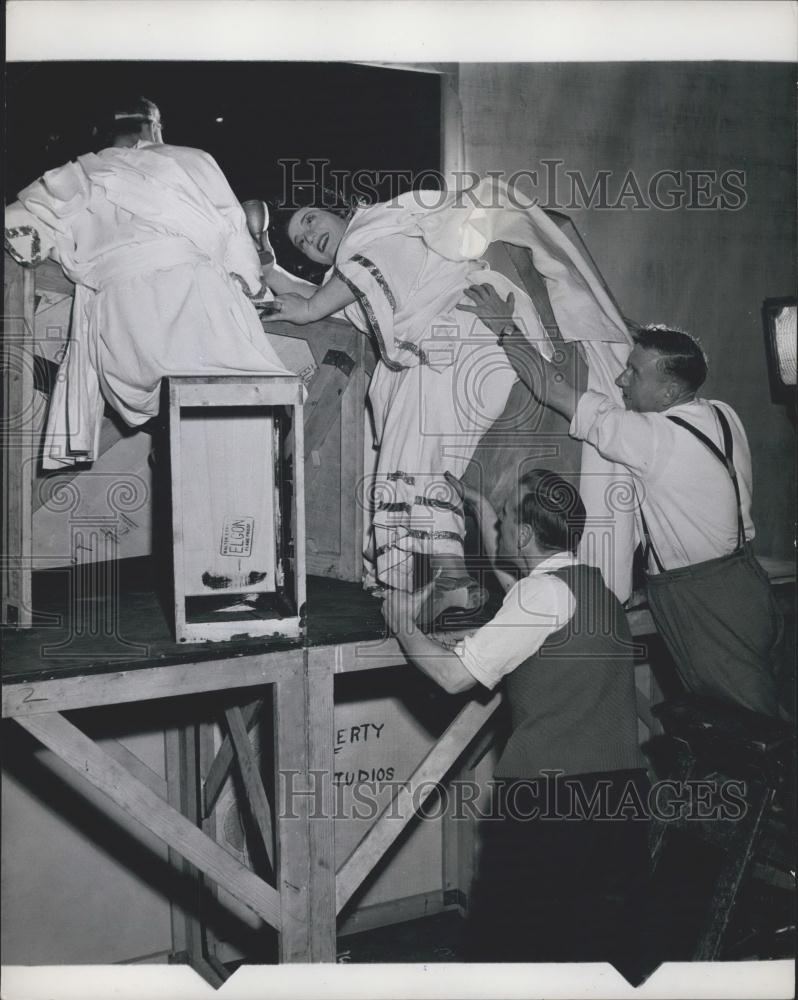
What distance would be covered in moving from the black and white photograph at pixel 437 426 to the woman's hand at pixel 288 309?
Result: 0.04 ft

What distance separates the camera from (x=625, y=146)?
331 centimetres

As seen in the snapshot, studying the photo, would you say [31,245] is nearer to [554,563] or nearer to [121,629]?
[121,629]

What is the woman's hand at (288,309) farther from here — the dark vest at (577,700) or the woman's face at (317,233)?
the dark vest at (577,700)

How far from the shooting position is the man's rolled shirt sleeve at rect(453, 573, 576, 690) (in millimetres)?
3066

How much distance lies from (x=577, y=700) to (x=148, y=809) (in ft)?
4.20

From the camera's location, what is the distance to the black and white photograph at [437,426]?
10.0 feet

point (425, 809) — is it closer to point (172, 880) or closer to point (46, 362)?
point (172, 880)

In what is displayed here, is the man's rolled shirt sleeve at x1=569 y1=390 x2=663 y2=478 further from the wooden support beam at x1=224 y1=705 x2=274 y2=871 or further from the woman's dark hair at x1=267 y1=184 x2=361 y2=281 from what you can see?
the wooden support beam at x1=224 y1=705 x2=274 y2=871

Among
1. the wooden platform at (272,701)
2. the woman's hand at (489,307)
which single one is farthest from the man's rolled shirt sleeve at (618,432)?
the wooden platform at (272,701)

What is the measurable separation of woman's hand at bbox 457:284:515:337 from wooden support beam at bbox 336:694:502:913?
1.22 meters

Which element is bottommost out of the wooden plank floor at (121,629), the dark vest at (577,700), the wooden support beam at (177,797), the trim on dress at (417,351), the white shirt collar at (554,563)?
the wooden support beam at (177,797)

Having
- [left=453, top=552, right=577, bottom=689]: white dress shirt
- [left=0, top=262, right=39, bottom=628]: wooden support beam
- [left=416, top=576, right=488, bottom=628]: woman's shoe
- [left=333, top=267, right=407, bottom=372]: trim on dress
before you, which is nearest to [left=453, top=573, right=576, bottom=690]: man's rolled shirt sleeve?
[left=453, top=552, right=577, bottom=689]: white dress shirt

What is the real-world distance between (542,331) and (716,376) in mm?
617

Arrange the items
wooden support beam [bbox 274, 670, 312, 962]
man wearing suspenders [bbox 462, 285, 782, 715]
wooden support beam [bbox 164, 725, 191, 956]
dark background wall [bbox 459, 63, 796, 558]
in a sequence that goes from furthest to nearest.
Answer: wooden support beam [bbox 164, 725, 191, 956], man wearing suspenders [bbox 462, 285, 782, 715], dark background wall [bbox 459, 63, 796, 558], wooden support beam [bbox 274, 670, 312, 962]
